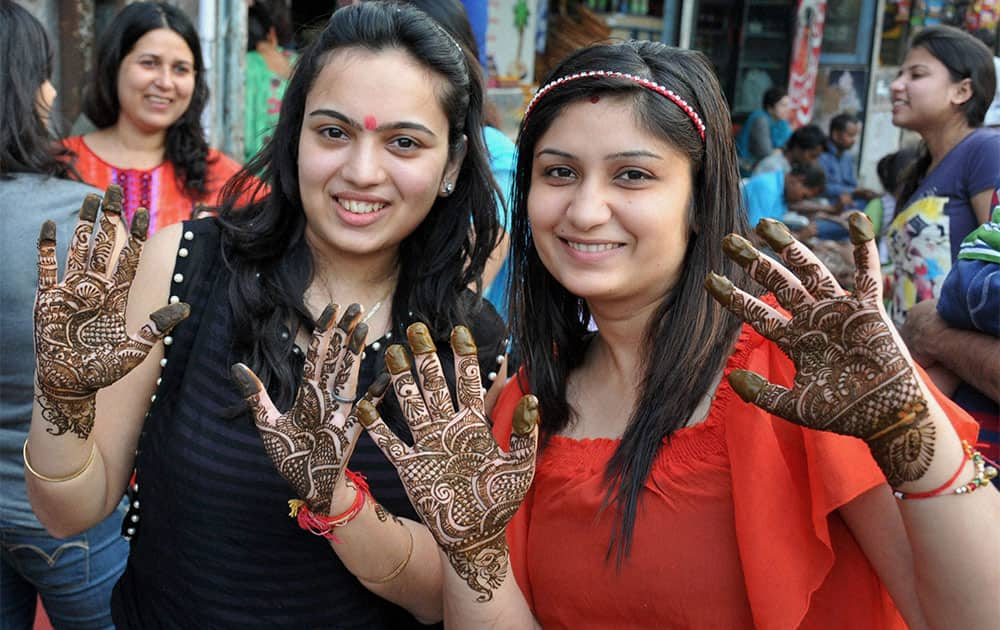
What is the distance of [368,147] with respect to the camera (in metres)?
1.82

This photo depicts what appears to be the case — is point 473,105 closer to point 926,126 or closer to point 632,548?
point 632,548

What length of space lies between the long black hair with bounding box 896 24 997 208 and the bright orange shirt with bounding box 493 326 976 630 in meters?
2.73

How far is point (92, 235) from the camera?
5.02ft

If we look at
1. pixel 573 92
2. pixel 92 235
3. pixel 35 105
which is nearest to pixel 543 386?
pixel 573 92

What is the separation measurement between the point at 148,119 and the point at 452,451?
8.70 feet

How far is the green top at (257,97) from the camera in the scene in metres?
5.45

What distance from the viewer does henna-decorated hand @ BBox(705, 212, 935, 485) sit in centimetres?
119

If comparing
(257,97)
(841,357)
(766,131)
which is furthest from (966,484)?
(766,131)

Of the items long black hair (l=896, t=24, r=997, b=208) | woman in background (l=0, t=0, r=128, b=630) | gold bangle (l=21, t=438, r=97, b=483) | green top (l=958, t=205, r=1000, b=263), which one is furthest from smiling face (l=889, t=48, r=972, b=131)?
gold bangle (l=21, t=438, r=97, b=483)

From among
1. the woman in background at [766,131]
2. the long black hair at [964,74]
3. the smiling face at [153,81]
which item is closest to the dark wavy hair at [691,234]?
the smiling face at [153,81]

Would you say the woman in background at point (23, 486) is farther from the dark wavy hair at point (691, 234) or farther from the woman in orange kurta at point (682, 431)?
the dark wavy hair at point (691, 234)

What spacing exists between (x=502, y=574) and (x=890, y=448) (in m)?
0.66

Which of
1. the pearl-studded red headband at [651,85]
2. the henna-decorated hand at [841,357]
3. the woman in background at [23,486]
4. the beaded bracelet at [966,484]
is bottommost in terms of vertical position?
the woman in background at [23,486]

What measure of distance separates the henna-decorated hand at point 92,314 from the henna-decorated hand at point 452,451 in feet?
1.31
